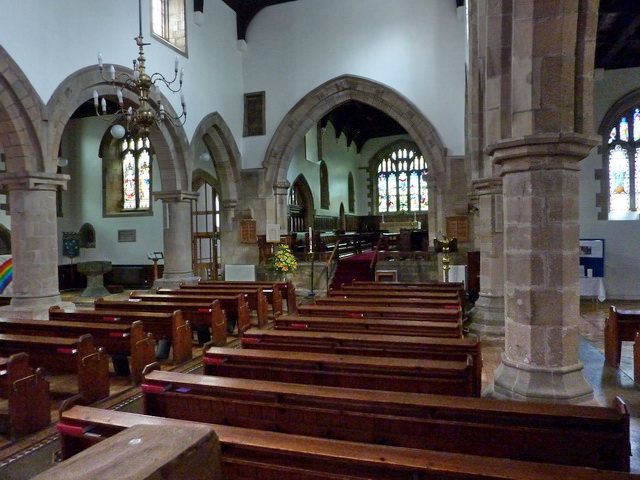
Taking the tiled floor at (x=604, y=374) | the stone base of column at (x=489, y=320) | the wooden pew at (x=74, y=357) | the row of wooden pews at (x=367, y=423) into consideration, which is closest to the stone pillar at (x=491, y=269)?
the stone base of column at (x=489, y=320)

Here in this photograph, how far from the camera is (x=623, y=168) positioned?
12.9m

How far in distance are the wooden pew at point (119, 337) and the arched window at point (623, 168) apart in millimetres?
12491

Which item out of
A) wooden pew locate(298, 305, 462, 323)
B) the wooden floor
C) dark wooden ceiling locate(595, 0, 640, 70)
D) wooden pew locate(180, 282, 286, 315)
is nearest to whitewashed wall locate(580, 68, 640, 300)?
dark wooden ceiling locate(595, 0, 640, 70)

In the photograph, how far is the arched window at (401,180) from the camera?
77.0ft

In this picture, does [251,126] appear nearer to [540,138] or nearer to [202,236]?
[202,236]

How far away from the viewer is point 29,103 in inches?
316

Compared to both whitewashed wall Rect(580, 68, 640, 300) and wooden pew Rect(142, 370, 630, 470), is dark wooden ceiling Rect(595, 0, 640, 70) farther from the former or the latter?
wooden pew Rect(142, 370, 630, 470)

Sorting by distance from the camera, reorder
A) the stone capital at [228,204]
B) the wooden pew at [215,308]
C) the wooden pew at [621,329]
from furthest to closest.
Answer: the stone capital at [228,204] < the wooden pew at [215,308] < the wooden pew at [621,329]

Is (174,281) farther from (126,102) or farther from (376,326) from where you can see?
(376,326)

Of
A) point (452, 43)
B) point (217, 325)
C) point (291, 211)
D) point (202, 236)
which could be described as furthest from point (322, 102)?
point (217, 325)

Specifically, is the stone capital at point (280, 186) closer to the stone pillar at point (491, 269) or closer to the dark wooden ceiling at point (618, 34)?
the stone pillar at point (491, 269)

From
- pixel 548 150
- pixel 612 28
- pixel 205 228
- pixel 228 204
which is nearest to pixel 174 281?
pixel 228 204

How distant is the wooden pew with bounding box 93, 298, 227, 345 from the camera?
6988 millimetres

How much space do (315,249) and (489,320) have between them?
806cm
